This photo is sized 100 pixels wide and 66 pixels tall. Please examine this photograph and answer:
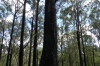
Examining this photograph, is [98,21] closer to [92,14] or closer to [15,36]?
[92,14]

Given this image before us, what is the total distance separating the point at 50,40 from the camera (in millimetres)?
4832

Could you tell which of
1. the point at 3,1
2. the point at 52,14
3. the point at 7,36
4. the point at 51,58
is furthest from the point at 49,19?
the point at 7,36

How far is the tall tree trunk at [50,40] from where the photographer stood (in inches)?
179

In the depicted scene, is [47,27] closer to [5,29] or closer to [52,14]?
[52,14]

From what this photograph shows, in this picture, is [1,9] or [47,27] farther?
[1,9]

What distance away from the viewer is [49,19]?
5.11m

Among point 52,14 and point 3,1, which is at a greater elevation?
point 3,1

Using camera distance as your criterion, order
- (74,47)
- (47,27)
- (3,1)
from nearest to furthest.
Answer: (47,27), (3,1), (74,47)

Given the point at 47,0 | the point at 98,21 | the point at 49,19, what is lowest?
the point at 49,19

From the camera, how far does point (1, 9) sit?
23641 mm

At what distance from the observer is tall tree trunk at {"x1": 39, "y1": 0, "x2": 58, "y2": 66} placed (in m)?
4.54

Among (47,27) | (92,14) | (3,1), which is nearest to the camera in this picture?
(47,27)

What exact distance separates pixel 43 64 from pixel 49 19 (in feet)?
4.99

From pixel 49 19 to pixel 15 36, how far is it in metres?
23.4
